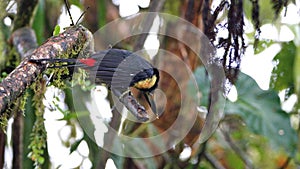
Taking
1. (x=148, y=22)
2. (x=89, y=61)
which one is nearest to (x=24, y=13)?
(x=148, y=22)

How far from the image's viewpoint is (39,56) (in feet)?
3.51

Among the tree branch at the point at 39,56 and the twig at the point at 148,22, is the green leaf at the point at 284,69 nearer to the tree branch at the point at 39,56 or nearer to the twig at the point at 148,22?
the twig at the point at 148,22

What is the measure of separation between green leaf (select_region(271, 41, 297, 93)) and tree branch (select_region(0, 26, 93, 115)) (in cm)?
88

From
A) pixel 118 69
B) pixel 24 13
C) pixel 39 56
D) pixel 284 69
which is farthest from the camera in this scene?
pixel 284 69

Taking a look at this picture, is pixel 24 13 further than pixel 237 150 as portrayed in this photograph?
No

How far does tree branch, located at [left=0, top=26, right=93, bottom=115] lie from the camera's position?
95 centimetres

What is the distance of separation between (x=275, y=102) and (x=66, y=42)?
3.04 feet

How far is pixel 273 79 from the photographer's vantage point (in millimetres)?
2010

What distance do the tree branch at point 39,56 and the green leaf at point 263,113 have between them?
0.71 meters

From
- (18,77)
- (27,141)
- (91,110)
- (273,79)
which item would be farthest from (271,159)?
(18,77)

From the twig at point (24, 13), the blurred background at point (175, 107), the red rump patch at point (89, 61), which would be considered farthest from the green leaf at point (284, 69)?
the red rump patch at point (89, 61)

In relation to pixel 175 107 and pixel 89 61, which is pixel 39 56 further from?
pixel 175 107

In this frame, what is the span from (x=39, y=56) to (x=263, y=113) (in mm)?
990

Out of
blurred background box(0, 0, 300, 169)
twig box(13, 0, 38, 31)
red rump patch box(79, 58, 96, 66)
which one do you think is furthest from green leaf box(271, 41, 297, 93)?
red rump patch box(79, 58, 96, 66)
